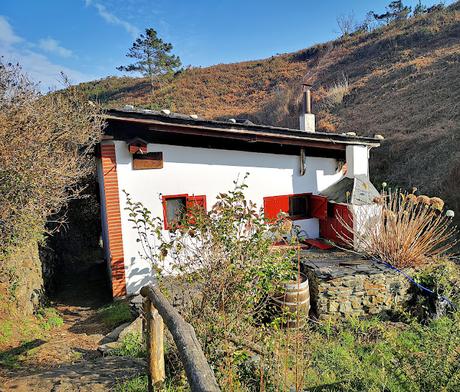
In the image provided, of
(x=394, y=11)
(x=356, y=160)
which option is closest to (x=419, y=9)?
(x=394, y=11)

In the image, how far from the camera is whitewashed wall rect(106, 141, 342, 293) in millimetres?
7797

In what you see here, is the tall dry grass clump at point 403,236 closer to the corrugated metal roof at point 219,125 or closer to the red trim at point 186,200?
the corrugated metal roof at point 219,125

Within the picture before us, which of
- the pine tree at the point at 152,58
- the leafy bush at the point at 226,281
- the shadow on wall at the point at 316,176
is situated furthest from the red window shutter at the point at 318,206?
the pine tree at the point at 152,58

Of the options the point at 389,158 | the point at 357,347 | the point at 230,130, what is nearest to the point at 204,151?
the point at 230,130

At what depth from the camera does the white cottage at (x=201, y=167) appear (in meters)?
7.64

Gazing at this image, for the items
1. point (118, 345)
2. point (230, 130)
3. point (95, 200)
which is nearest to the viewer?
point (118, 345)

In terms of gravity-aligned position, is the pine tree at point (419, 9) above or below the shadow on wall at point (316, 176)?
above

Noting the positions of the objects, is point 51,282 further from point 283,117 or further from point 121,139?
point 283,117

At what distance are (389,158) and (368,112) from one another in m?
8.72

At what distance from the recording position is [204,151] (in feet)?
27.4

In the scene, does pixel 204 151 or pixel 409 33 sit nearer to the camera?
pixel 204 151

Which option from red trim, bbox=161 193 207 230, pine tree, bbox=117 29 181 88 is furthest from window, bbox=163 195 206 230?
pine tree, bbox=117 29 181 88

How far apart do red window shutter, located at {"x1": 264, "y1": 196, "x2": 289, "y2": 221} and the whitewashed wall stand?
15 cm

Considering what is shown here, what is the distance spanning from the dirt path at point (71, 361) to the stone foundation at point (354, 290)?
4.20 meters
